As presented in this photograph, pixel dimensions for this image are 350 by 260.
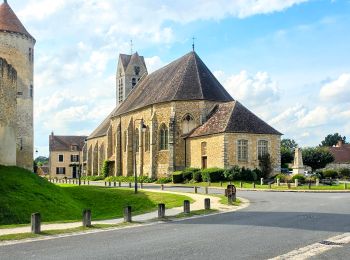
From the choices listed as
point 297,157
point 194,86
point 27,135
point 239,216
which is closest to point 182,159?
point 194,86

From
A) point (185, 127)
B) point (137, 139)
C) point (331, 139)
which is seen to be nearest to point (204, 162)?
point (185, 127)

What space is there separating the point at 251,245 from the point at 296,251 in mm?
1120

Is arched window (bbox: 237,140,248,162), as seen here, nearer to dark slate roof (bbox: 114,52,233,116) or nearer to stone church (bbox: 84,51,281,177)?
stone church (bbox: 84,51,281,177)

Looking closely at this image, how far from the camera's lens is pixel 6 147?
1152 inches

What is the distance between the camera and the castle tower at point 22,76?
131 feet

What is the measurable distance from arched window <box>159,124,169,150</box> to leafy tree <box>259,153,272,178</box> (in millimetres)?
11430

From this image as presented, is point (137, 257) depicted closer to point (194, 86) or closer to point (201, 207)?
point (201, 207)

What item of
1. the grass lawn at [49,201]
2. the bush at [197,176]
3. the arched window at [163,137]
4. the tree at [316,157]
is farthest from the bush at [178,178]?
the tree at [316,157]

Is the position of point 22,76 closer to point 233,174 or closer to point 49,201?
point 49,201

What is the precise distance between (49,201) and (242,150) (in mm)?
24508

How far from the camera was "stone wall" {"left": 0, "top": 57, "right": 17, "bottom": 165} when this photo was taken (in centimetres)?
2836

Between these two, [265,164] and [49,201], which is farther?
[265,164]

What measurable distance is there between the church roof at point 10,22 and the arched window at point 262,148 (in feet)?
75.7

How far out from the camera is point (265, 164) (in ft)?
153
